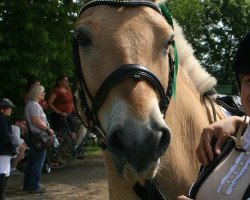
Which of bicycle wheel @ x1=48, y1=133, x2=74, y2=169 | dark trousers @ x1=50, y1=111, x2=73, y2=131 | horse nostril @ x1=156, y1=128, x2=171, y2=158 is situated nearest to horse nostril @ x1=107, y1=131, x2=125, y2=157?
horse nostril @ x1=156, y1=128, x2=171, y2=158

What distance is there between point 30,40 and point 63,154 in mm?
2745

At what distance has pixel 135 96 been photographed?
2.30 m

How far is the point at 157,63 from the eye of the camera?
8.42 feet

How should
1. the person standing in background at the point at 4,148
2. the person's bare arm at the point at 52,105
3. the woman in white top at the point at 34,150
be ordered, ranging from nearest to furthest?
the person standing in background at the point at 4,148
the woman in white top at the point at 34,150
the person's bare arm at the point at 52,105

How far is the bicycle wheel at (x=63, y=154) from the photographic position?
10164 mm

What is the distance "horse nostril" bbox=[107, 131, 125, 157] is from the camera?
2213 millimetres

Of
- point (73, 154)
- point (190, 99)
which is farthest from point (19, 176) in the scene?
point (190, 99)

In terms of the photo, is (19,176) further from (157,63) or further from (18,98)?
(157,63)

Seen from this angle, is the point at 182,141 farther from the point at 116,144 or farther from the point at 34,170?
the point at 34,170

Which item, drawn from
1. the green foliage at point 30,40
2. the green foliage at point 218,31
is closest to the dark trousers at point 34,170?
the green foliage at point 30,40

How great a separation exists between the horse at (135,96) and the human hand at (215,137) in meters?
0.20

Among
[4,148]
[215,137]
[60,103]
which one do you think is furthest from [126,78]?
[60,103]

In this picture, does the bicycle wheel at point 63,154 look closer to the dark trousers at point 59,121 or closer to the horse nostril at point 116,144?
the dark trousers at point 59,121

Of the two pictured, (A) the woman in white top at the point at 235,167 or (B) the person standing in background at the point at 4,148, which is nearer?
(A) the woman in white top at the point at 235,167
